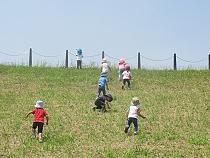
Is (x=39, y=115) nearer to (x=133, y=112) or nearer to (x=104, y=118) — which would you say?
(x=133, y=112)

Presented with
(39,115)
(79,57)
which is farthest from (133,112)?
(79,57)

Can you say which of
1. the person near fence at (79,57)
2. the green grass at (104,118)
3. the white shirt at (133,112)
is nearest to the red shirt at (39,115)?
the green grass at (104,118)

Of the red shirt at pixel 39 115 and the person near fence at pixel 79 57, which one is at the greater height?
the person near fence at pixel 79 57

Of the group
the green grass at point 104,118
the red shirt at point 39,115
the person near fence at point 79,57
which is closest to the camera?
the green grass at point 104,118

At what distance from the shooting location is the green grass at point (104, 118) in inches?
608

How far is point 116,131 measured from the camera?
17.9 m

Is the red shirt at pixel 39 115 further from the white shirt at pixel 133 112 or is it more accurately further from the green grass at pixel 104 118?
the white shirt at pixel 133 112

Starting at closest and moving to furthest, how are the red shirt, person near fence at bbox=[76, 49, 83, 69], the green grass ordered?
1. the green grass
2. the red shirt
3. person near fence at bbox=[76, 49, 83, 69]

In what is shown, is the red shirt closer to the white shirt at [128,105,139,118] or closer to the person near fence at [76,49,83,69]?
the white shirt at [128,105,139,118]

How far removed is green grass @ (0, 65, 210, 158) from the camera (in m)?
15.4

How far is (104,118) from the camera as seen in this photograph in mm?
20219

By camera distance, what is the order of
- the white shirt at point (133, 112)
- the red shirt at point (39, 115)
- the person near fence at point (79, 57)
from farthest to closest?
the person near fence at point (79, 57), the white shirt at point (133, 112), the red shirt at point (39, 115)

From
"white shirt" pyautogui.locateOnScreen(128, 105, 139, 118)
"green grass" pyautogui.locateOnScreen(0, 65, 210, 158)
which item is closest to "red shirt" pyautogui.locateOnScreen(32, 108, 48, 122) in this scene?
"green grass" pyautogui.locateOnScreen(0, 65, 210, 158)

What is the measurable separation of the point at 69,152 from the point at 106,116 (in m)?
Result: 5.62
